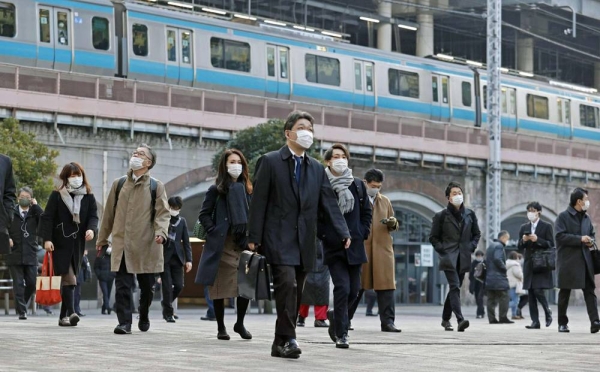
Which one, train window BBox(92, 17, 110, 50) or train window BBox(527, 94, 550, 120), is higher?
train window BBox(92, 17, 110, 50)

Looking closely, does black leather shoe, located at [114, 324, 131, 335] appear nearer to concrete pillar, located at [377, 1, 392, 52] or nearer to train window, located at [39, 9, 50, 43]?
train window, located at [39, 9, 50, 43]

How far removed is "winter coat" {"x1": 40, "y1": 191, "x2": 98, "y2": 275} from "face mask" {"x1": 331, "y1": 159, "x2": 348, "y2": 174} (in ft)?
10.0

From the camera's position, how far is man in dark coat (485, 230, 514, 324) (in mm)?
23219

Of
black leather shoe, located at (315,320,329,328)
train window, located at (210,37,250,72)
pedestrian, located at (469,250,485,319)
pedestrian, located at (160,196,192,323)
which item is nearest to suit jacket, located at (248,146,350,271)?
black leather shoe, located at (315,320,329,328)

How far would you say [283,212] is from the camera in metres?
11.2

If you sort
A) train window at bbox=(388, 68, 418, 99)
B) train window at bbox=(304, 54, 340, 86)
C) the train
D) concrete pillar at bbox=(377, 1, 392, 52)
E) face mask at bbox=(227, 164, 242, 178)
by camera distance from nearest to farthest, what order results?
face mask at bbox=(227, 164, 242, 178), the train, train window at bbox=(304, 54, 340, 86), train window at bbox=(388, 68, 418, 99), concrete pillar at bbox=(377, 1, 392, 52)

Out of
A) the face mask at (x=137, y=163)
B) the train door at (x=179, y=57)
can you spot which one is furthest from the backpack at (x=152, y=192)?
the train door at (x=179, y=57)

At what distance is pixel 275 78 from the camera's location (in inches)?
1618

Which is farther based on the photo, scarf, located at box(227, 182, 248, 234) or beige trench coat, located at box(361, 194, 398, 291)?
beige trench coat, located at box(361, 194, 398, 291)

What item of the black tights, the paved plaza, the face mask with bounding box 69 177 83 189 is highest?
the face mask with bounding box 69 177 83 189

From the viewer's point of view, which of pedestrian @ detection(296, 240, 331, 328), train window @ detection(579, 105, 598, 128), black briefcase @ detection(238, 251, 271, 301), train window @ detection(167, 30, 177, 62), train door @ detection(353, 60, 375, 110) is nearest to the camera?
black briefcase @ detection(238, 251, 271, 301)

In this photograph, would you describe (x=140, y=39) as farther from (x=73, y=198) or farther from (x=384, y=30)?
(x=384, y=30)

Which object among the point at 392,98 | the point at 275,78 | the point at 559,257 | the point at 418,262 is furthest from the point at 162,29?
the point at 559,257

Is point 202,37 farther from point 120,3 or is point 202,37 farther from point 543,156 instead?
point 543,156
